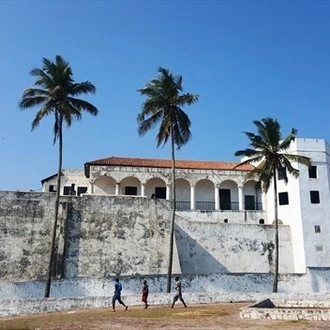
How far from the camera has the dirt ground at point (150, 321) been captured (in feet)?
37.8

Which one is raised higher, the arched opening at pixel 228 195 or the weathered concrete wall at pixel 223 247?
the arched opening at pixel 228 195

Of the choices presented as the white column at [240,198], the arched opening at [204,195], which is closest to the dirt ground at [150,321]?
the arched opening at [204,195]

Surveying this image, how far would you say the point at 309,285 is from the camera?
25922mm

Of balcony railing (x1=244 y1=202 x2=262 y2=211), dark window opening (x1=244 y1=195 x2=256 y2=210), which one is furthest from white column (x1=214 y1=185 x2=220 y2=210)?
dark window opening (x1=244 y1=195 x2=256 y2=210)

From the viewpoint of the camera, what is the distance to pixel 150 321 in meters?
12.9

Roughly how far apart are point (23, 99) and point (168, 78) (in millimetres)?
8577

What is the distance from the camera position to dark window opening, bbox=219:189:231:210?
3706cm

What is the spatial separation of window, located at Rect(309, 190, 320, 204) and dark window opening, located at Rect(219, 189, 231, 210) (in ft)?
25.6

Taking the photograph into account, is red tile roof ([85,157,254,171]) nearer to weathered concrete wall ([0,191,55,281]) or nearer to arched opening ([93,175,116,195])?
arched opening ([93,175,116,195])

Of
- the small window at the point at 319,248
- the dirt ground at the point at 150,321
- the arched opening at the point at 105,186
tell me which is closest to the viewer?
the dirt ground at the point at 150,321

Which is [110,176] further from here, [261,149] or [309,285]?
[309,285]

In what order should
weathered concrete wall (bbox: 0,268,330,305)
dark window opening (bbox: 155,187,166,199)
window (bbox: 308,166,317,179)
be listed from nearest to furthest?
weathered concrete wall (bbox: 0,268,330,305) < window (bbox: 308,166,317,179) < dark window opening (bbox: 155,187,166,199)

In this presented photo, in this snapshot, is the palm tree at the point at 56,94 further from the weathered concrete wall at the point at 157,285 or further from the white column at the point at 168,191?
the white column at the point at 168,191

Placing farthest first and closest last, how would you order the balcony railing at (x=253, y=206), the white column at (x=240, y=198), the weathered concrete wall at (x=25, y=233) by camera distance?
the balcony railing at (x=253, y=206) → the white column at (x=240, y=198) → the weathered concrete wall at (x=25, y=233)
